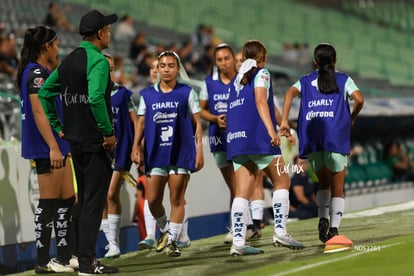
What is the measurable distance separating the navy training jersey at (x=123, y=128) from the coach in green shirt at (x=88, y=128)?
2438mm

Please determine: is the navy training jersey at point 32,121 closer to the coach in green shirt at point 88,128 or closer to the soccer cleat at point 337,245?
the coach in green shirt at point 88,128

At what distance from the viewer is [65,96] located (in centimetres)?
Answer: 882

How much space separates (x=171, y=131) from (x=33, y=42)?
A: 1.79 meters

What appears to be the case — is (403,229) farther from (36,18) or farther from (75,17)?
(75,17)

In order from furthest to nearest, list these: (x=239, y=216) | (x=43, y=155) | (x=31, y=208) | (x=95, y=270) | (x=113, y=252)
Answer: (x=31, y=208), (x=113, y=252), (x=239, y=216), (x=43, y=155), (x=95, y=270)

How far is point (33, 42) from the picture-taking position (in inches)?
380

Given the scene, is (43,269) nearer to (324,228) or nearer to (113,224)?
(113,224)

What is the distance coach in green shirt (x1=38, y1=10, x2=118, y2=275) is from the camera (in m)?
8.66

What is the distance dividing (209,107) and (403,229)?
2488mm

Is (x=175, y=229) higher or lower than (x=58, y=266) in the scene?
higher

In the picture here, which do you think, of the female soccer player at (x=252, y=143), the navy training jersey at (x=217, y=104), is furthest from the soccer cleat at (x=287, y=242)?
the navy training jersey at (x=217, y=104)

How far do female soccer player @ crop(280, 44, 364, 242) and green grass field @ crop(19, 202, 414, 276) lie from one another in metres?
0.50

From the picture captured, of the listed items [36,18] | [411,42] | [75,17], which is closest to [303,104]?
[36,18]

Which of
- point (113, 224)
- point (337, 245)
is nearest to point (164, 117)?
point (113, 224)
